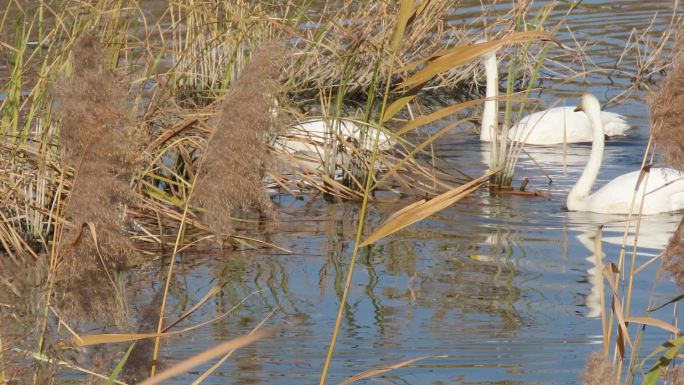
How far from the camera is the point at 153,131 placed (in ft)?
21.7

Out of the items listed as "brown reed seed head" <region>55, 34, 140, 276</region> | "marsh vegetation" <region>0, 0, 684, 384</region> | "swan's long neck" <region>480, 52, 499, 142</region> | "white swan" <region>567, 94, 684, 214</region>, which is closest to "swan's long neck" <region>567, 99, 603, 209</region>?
"white swan" <region>567, 94, 684, 214</region>

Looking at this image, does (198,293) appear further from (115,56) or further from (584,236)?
(584,236)

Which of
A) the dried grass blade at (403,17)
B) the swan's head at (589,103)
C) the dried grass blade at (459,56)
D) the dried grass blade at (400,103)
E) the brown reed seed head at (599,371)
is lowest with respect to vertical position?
the brown reed seed head at (599,371)

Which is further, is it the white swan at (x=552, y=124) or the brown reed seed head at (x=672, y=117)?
the white swan at (x=552, y=124)

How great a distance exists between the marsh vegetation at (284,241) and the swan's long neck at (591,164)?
0.17 meters

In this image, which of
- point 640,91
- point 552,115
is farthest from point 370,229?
point 640,91

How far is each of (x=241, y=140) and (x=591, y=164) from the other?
5.43 m

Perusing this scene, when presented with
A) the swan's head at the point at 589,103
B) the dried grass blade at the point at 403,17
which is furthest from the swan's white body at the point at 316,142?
the dried grass blade at the point at 403,17

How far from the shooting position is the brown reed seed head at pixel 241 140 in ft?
8.18

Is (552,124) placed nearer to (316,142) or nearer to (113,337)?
(316,142)

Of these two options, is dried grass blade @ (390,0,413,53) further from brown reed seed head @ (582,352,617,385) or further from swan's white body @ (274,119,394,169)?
swan's white body @ (274,119,394,169)

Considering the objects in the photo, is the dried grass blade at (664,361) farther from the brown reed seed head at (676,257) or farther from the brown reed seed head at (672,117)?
the brown reed seed head at (672,117)

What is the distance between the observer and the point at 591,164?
764 centimetres

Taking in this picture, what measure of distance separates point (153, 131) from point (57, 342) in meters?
3.94
